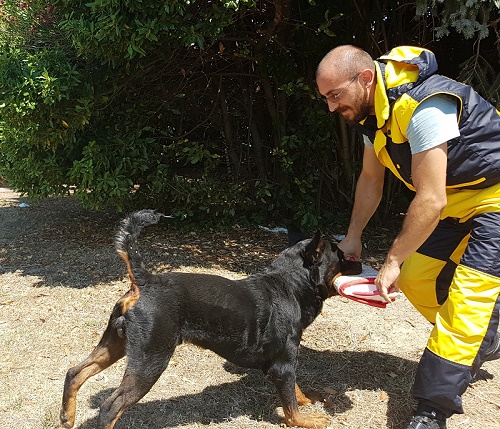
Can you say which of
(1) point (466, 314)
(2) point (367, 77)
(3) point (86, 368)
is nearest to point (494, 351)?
(1) point (466, 314)

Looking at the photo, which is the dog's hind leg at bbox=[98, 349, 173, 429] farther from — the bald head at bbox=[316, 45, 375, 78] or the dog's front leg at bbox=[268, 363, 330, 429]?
the bald head at bbox=[316, 45, 375, 78]

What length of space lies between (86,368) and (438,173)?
249 cm

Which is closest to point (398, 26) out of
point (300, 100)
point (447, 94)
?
point (300, 100)

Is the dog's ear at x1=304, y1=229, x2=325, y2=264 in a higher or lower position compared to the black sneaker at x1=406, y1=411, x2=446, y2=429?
higher

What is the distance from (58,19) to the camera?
6.21 metres

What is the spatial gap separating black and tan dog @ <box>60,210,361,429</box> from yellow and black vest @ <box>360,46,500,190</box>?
3.11 ft

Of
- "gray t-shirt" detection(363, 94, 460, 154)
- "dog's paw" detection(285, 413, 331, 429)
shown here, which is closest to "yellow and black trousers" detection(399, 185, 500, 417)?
"gray t-shirt" detection(363, 94, 460, 154)

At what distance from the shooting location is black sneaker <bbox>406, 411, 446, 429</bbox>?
3162 millimetres

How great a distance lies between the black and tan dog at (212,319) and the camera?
10.1 ft

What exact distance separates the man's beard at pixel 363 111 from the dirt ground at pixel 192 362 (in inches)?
80.3

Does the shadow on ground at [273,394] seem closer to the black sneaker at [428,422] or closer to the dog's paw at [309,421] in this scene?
the dog's paw at [309,421]

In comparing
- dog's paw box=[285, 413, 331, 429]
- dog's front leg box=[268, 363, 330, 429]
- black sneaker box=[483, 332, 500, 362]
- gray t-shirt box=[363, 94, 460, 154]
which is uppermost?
gray t-shirt box=[363, 94, 460, 154]

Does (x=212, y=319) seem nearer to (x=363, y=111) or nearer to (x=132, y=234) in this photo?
(x=132, y=234)

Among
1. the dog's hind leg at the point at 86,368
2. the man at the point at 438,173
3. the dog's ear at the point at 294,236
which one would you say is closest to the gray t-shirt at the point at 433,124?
the man at the point at 438,173
